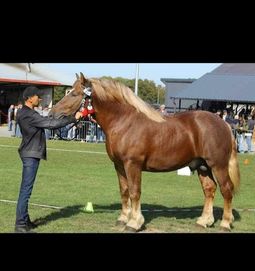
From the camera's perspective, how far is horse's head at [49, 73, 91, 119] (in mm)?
7154

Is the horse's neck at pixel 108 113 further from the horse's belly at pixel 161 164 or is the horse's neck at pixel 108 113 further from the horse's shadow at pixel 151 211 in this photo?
the horse's shadow at pixel 151 211

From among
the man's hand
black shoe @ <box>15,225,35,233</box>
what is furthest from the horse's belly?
black shoe @ <box>15,225,35,233</box>

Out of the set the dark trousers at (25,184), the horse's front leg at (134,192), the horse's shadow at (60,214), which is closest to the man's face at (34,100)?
the dark trousers at (25,184)

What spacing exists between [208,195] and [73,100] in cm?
265

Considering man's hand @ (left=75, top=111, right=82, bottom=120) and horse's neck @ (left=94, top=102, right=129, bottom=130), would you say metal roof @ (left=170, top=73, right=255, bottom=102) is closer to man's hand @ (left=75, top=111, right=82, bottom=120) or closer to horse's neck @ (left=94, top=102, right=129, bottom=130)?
horse's neck @ (left=94, top=102, right=129, bottom=130)

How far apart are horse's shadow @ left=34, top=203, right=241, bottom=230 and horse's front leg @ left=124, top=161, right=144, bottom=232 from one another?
2.61 ft

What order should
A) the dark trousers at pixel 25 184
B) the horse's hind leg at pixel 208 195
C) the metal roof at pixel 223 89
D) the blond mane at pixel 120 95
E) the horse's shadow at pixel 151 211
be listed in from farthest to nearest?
the metal roof at pixel 223 89 < the horse's shadow at pixel 151 211 < the horse's hind leg at pixel 208 195 < the blond mane at pixel 120 95 < the dark trousers at pixel 25 184

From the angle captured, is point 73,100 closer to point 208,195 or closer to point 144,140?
point 144,140

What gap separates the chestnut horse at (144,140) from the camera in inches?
286

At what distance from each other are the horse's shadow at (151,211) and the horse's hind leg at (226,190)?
2.68 ft
